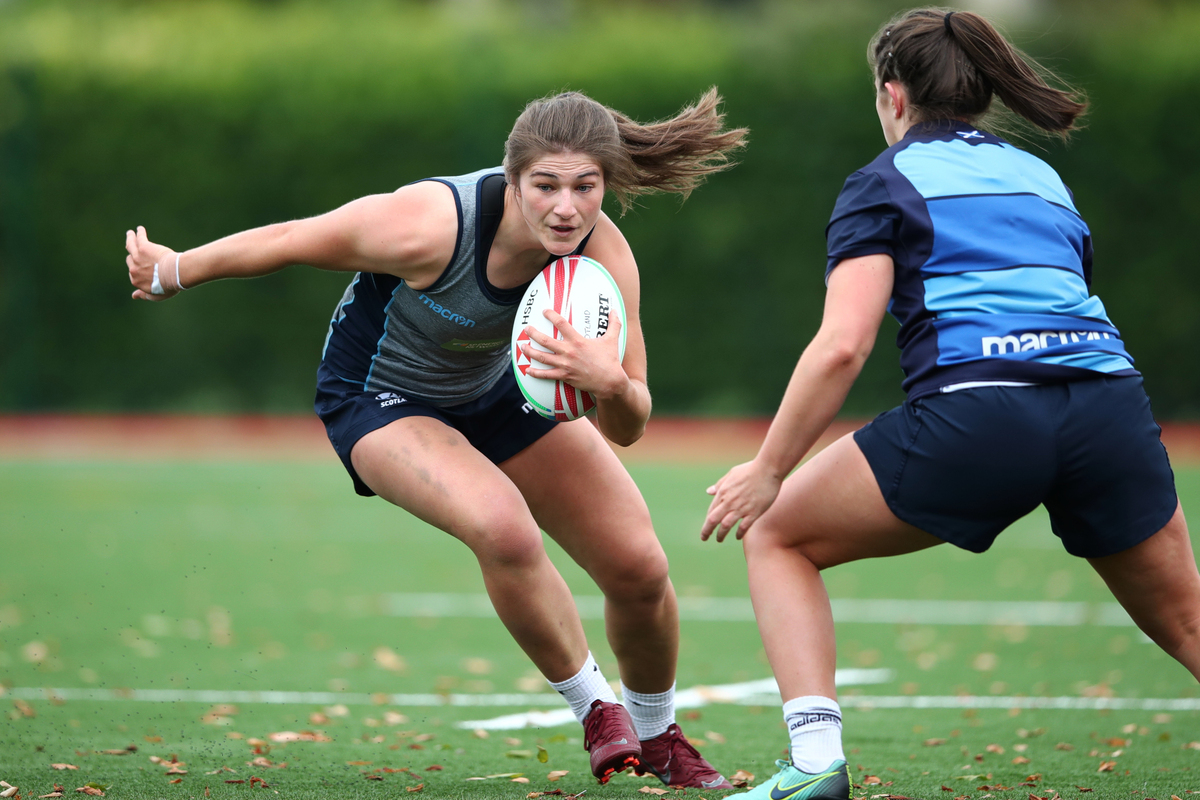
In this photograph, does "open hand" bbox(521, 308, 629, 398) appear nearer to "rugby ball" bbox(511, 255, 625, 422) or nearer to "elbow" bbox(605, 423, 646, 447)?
"rugby ball" bbox(511, 255, 625, 422)

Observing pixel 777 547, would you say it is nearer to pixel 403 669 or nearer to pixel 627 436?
pixel 627 436

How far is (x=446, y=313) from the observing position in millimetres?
3859

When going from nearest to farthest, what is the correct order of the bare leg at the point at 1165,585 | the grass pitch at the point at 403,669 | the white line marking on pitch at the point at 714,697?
the bare leg at the point at 1165,585 < the grass pitch at the point at 403,669 < the white line marking on pitch at the point at 714,697

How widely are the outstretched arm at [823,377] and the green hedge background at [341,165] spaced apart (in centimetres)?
1439

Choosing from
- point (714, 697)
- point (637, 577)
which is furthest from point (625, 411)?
point (714, 697)

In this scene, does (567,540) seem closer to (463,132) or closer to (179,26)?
(463,132)

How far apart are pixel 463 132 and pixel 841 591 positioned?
12132 millimetres

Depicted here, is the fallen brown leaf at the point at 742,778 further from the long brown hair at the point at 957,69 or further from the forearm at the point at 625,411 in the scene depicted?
the long brown hair at the point at 957,69

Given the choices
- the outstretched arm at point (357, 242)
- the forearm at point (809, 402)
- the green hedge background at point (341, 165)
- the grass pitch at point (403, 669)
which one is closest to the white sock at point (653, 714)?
the grass pitch at point (403, 669)

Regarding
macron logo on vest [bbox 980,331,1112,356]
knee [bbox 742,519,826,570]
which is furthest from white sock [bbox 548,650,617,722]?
macron logo on vest [bbox 980,331,1112,356]

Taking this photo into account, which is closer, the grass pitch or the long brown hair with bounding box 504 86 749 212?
the long brown hair with bounding box 504 86 749 212

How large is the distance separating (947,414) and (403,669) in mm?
3922

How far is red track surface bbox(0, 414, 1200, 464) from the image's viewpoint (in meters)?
16.3

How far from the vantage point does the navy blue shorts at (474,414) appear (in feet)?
13.3
